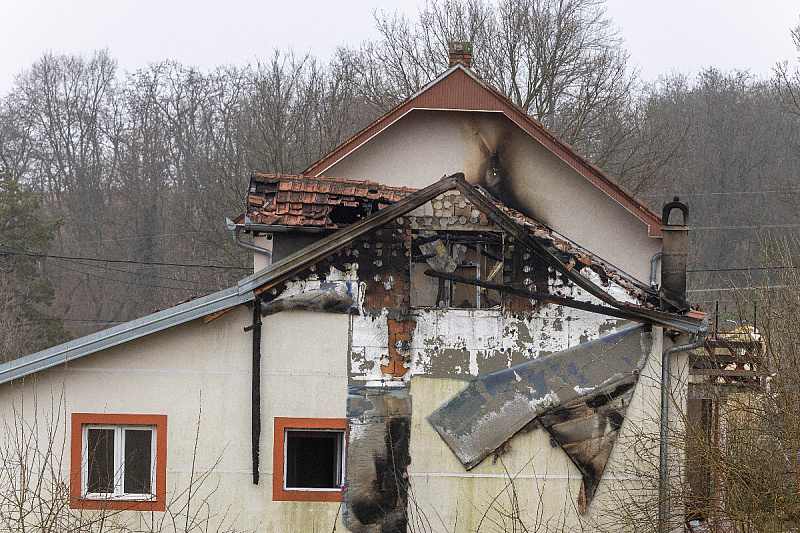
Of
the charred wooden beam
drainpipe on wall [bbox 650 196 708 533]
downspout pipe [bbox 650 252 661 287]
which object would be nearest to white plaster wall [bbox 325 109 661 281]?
downspout pipe [bbox 650 252 661 287]

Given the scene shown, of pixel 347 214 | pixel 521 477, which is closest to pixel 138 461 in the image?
pixel 347 214

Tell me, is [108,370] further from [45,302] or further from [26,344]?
[45,302]

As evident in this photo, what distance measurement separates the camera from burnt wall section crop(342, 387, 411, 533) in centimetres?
774

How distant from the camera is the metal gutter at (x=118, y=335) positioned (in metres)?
7.48

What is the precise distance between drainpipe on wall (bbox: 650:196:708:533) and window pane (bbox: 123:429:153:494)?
495 centimetres

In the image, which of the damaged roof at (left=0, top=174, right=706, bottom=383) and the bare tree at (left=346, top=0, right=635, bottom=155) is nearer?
the damaged roof at (left=0, top=174, right=706, bottom=383)

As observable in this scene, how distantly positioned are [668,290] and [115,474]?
19.3 feet

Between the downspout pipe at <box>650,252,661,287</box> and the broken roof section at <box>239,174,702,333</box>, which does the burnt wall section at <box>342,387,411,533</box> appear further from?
the downspout pipe at <box>650,252,661,287</box>

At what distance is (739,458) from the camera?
7.67 metres

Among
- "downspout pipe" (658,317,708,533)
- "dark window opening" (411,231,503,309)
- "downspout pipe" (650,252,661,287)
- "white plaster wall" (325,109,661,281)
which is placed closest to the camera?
"downspout pipe" (658,317,708,533)

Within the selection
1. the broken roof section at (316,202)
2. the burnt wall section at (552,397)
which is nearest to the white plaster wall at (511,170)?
the broken roof section at (316,202)

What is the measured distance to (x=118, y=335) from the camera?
24.8 feet

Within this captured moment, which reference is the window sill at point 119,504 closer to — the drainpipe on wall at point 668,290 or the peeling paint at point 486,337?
the peeling paint at point 486,337

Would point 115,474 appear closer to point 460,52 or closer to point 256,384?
point 256,384
